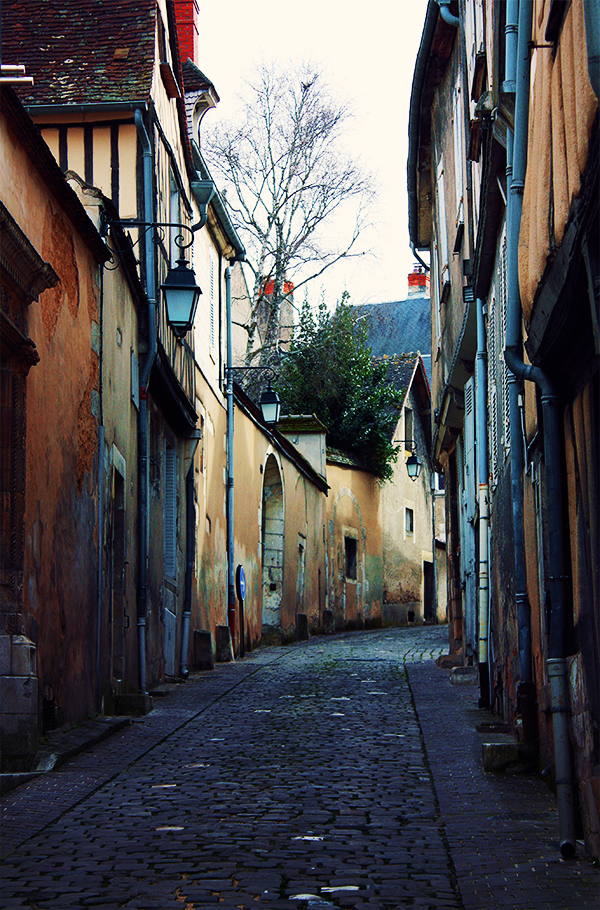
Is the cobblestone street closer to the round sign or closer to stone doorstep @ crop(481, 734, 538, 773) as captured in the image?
stone doorstep @ crop(481, 734, 538, 773)

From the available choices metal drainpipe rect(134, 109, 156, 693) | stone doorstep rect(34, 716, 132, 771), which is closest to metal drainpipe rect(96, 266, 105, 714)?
stone doorstep rect(34, 716, 132, 771)

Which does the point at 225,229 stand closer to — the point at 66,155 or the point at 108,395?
the point at 66,155

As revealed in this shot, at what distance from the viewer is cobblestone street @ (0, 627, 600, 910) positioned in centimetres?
414

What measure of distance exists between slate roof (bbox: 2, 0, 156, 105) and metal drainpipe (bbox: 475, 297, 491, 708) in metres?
4.49

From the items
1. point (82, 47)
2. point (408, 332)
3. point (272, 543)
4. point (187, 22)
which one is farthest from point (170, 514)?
point (408, 332)

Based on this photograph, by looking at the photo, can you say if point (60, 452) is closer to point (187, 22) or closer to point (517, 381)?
point (517, 381)

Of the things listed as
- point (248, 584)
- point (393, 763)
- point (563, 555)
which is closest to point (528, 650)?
point (393, 763)

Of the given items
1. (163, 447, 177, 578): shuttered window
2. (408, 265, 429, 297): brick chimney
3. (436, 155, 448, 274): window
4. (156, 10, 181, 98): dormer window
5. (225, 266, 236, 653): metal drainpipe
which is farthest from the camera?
(408, 265, 429, 297): brick chimney

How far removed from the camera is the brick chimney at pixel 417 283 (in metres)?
43.8

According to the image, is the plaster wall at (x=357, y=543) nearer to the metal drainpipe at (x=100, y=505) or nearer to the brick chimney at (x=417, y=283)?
the brick chimney at (x=417, y=283)

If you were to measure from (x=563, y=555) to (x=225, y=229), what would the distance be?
42.6 ft

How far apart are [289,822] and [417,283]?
40025 millimetres

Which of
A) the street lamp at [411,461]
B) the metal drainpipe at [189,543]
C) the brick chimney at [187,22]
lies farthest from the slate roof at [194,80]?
the street lamp at [411,461]

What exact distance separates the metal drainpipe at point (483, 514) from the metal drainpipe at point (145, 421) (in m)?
3.22
